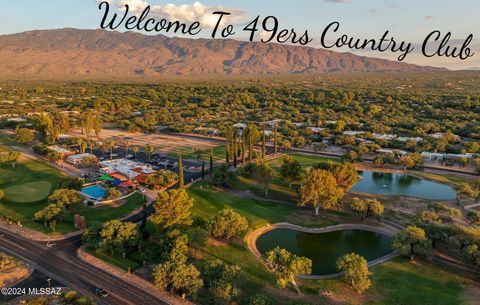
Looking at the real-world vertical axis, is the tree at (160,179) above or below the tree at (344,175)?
below

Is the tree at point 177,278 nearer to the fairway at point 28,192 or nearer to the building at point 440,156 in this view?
the fairway at point 28,192

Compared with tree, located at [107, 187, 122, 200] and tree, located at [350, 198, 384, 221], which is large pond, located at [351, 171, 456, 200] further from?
tree, located at [107, 187, 122, 200]

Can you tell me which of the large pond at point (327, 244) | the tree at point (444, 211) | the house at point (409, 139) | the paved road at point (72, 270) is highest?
the house at point (409, 139)

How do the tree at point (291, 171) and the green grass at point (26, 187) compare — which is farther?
the tree at point (291, 171)

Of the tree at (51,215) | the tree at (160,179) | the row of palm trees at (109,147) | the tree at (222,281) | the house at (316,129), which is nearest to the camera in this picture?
the tree at (222,281)

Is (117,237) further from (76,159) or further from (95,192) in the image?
(76,159)

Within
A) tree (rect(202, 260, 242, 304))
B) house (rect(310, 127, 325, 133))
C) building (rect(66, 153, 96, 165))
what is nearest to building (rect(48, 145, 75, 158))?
building (rect(66, 153, 96, 165))

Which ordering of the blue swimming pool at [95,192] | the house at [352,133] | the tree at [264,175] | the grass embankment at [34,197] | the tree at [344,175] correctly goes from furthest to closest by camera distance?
the house at [352,133] < the tree at [264,175] < the blue swimming pool at [95,192] < the tree at [344,175] < the grass embankment at [34,197]

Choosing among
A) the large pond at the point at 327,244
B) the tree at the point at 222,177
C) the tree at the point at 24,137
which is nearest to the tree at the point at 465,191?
the large pond at the point at 327,244

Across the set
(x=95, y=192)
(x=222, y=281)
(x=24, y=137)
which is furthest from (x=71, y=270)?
(x=24, y=137)
